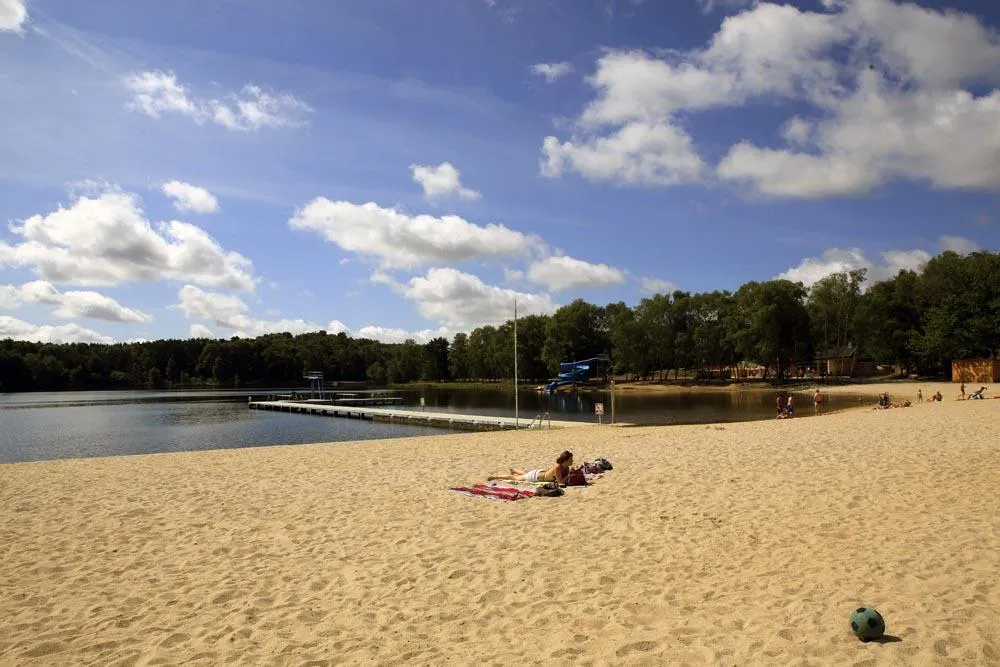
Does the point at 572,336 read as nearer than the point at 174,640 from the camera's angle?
No

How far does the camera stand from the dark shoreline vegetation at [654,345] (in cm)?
6225

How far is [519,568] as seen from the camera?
21.8 ft

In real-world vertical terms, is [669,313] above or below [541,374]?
above

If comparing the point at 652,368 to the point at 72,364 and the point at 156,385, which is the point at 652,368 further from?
the point at 72,364

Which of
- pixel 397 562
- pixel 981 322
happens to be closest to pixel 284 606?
pixel 397 562

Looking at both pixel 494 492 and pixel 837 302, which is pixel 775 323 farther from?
pixel 494 492

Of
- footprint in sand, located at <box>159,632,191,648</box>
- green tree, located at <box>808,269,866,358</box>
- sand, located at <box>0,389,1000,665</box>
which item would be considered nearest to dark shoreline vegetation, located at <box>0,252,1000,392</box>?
green tree, located at <box>808,269,866,358</box>

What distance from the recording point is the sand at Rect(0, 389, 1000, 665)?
191 inches

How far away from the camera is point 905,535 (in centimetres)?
719

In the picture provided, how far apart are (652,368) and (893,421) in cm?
7059

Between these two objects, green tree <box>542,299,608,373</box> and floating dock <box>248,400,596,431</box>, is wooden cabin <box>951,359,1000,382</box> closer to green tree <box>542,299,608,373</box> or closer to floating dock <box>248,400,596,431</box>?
floating dock <box>248,400,596,431</box>

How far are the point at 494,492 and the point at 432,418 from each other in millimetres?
32077

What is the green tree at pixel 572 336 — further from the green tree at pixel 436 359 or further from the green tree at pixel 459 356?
the green tree at pixel 436 359

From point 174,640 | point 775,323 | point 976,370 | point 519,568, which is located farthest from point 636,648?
point 775,323
